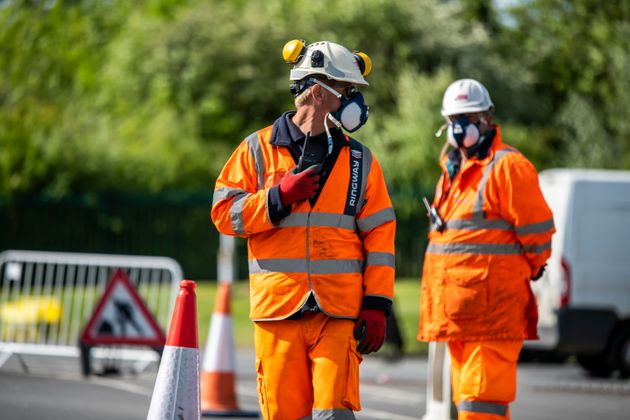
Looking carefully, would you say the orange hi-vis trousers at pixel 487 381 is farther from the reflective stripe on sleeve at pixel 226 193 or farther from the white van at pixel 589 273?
the white van at pixel 589 273

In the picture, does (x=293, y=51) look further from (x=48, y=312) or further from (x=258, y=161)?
(x=48, y=312)

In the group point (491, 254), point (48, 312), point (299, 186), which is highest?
point (299, 186)

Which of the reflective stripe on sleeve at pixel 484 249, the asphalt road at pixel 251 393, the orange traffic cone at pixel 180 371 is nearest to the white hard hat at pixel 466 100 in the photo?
the reflective stripe on sleeve at pixel 484 249

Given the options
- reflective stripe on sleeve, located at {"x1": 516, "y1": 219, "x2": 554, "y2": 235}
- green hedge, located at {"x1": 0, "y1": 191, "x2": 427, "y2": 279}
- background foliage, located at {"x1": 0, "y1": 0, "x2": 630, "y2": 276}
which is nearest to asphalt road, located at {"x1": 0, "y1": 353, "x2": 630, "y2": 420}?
reflective stripe on sleeve, located at {"x1": 516, "y1": 219, "x2": 554, "y2": 235}

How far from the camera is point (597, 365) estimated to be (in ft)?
51.6

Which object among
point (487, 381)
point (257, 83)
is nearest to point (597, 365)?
point (487, 381)

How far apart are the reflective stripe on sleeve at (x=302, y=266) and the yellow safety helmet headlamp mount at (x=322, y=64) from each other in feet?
2.47

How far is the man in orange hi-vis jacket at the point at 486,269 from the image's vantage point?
7.25 metres

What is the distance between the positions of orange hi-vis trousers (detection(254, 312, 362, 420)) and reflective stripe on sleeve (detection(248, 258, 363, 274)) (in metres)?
0.19

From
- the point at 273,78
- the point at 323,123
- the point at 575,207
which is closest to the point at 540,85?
the point at 273,78

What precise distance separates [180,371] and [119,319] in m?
6.56

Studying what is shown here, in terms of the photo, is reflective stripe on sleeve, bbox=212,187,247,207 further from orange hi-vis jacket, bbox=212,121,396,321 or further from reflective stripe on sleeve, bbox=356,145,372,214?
reflective stripe on sleeve, bbox=356,145,372,214

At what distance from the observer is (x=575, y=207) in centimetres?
1511

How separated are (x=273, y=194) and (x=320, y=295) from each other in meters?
0.46
